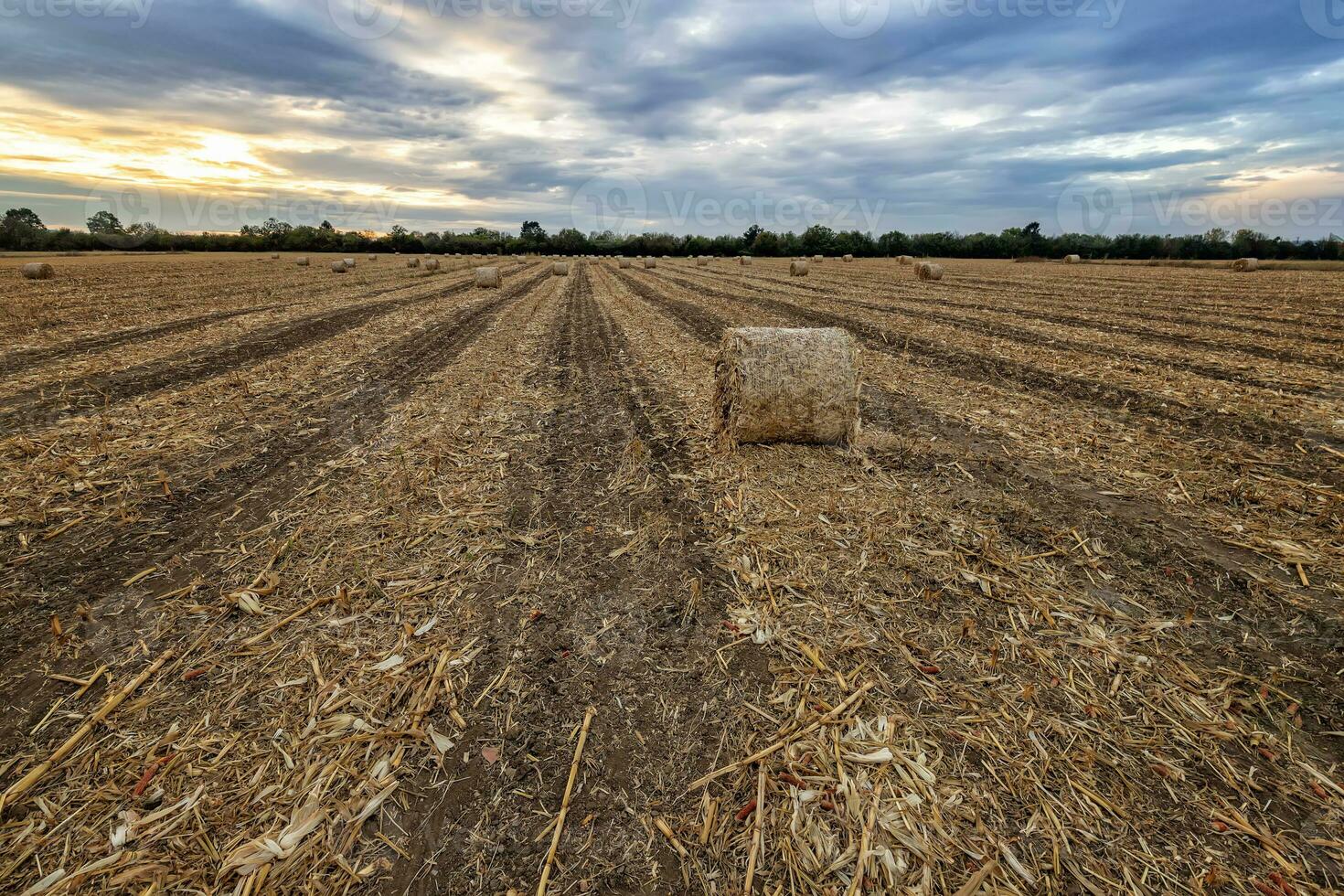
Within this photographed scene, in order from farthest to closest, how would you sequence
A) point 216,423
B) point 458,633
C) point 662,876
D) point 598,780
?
point 216,423, point 458,633, point 598,780, point 662,876

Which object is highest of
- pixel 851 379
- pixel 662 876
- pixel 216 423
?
pixel 851 379

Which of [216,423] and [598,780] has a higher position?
[216,423]

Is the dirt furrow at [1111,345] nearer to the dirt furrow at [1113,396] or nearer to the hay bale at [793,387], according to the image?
the dirt furrow at [1113,396]

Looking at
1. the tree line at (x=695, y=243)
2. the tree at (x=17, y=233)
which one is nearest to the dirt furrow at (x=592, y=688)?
the tree line at (x=695, y=243)

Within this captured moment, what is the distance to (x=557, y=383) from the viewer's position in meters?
10.7

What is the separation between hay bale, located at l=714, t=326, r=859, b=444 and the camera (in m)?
7.13

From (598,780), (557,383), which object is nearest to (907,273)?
(557,383)

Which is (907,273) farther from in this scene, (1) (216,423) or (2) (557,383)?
(1) (216,423)

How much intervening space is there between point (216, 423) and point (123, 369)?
5.00m

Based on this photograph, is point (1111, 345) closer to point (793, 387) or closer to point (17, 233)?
point (793, 387)

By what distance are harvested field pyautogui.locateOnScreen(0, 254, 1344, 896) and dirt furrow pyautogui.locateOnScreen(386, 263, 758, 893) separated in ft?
0.08

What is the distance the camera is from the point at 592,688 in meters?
3.71

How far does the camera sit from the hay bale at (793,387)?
7.13 meters

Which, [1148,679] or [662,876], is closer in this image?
[662,876]
